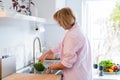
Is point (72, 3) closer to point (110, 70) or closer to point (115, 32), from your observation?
point (115, 32)

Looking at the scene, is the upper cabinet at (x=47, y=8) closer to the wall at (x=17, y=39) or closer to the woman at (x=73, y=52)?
the wall at (x=17, y=39)

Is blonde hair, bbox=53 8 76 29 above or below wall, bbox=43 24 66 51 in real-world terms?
above

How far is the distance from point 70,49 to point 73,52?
0.13 ft

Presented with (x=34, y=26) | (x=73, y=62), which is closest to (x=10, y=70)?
(x=73, y=62)

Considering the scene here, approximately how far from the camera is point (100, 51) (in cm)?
414

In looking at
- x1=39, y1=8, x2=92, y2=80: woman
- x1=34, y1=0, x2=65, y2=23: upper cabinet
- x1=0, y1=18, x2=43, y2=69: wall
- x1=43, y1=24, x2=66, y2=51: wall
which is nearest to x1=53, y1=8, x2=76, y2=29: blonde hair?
x1=39, y1=8, x2=92, y2=80: woman

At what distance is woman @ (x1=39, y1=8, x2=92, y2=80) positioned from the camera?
2.21 metres

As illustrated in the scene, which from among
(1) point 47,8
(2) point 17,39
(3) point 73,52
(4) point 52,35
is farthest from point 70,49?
(4) point 52,35

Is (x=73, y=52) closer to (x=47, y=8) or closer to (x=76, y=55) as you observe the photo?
(x=76, y=55)

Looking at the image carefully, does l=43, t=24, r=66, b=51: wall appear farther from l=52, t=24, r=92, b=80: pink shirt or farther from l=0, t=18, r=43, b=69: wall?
l=52, t=24, r=92, b=80: pink shirt

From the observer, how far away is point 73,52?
2.20 meters

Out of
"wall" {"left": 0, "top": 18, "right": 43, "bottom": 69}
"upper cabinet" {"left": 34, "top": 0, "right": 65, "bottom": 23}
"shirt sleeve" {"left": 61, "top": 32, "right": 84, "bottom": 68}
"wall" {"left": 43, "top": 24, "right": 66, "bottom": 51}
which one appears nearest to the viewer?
"shirt sleeve" {"left": 61, "top": 32, "right": 84, "bottom": 68}

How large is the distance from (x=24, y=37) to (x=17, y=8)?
0.44 metres

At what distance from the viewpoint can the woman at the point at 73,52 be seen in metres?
2.21
